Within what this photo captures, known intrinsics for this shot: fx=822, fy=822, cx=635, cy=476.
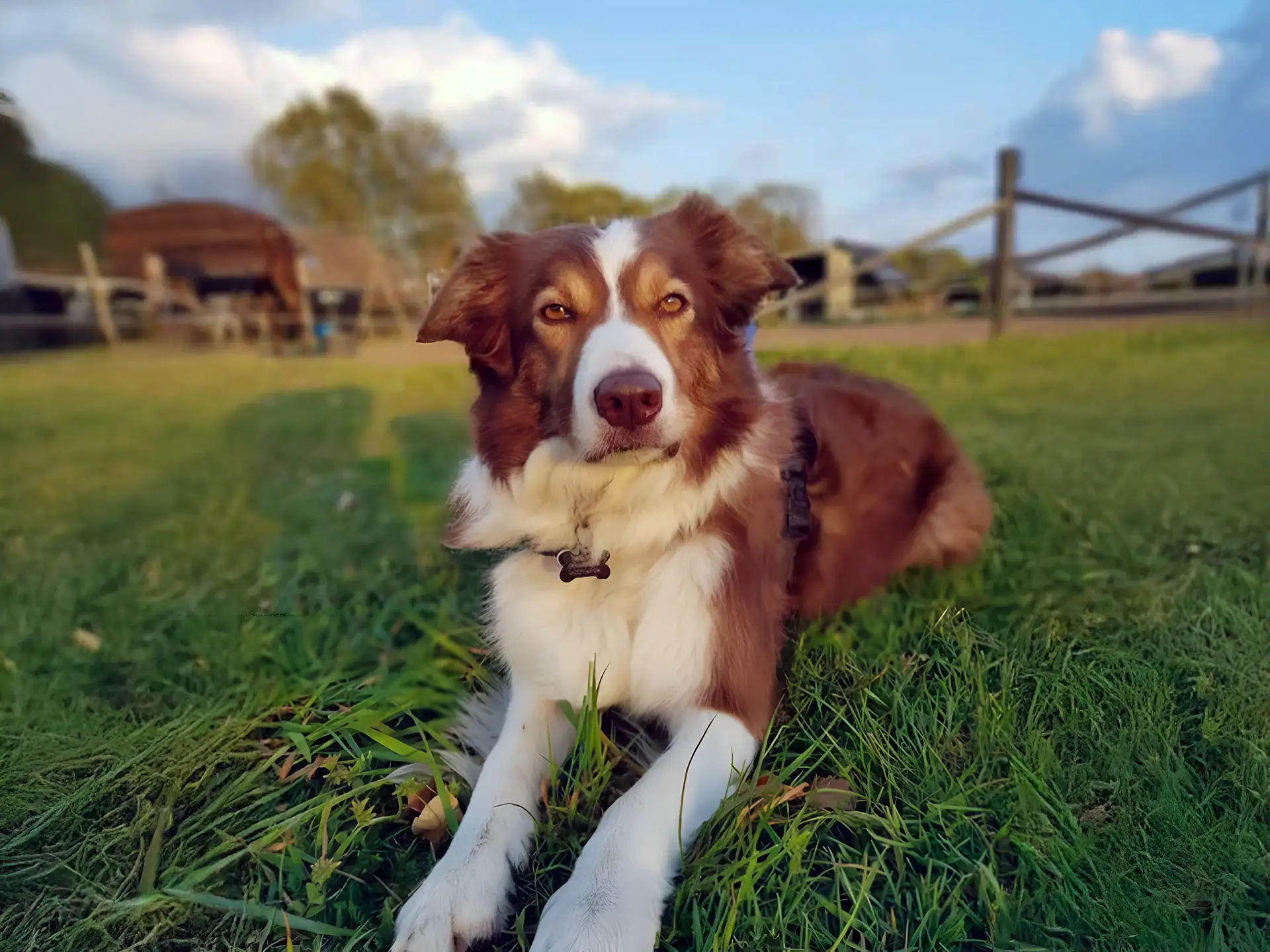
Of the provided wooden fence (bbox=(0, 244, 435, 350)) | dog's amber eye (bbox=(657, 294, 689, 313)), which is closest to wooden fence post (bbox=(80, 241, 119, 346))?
wooden fence (bbox=(0, 244, 435, 350))

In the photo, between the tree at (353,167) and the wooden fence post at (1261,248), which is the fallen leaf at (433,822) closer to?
the wooden fence post at (1261,248)

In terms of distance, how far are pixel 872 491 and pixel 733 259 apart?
1.21 metres

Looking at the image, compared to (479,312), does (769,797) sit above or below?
below

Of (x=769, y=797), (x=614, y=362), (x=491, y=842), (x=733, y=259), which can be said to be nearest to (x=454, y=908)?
(x=491, y=842)

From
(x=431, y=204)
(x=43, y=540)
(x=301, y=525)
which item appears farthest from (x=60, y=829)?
(x=431, y=204)

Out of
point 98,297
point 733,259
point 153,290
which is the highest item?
point 153,290

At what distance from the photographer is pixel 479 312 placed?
2650mm

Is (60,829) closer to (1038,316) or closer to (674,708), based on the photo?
(674,708)

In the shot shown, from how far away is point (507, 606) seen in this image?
2598 mm

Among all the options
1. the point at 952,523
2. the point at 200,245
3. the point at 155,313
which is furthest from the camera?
the point at 200,245

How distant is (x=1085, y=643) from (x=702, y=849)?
1.56m

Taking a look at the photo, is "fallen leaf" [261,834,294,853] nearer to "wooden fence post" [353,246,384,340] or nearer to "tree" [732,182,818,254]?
"tree" [732,182,818,254]

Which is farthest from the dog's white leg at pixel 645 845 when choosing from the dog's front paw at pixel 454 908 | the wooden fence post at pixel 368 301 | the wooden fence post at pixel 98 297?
the wooden fence post at pixel 98 297

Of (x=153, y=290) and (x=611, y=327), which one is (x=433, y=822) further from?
(x=153, y=290)
